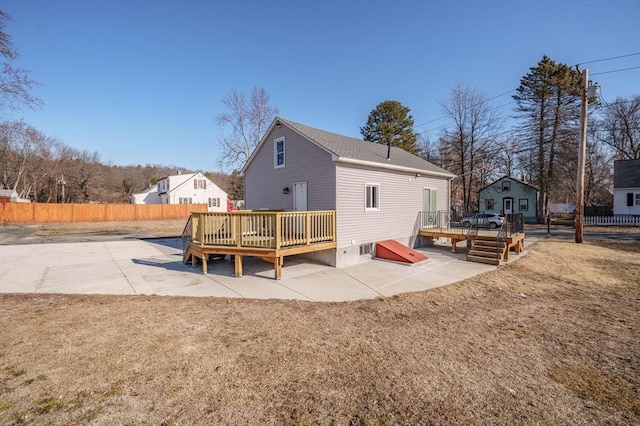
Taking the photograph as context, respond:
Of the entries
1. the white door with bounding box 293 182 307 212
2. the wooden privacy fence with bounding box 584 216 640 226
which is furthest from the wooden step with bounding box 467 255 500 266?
the wooden privacy fence with bounding box 584 216 640 226

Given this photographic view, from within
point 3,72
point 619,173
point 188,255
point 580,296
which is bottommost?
point 580,296

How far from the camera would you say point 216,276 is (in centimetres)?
868

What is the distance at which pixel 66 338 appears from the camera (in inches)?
182

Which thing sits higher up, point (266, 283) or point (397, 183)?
point (397, 183)

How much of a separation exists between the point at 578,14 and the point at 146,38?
1864 centimetres

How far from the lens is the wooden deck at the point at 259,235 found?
8414 millimetres

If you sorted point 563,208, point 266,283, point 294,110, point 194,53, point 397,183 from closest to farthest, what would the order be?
point 266,283 → point 397,183 → point 194,53 → point 294,110 → point 563,208

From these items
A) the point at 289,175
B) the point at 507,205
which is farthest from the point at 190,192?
the point at 507,205

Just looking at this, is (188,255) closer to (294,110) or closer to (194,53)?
(194,53)

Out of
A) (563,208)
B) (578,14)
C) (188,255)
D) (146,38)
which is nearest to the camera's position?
(188,255)

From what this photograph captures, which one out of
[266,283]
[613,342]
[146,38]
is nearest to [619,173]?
[613,342]

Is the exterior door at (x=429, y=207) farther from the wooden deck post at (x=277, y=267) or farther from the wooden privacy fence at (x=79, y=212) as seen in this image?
the wooden privacy fence at (x=79, y=212)

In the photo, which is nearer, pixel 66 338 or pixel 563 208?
pixel 66 338

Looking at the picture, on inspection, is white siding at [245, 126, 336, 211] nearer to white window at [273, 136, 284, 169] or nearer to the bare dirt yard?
white window at [273, 136, 284, 169]
